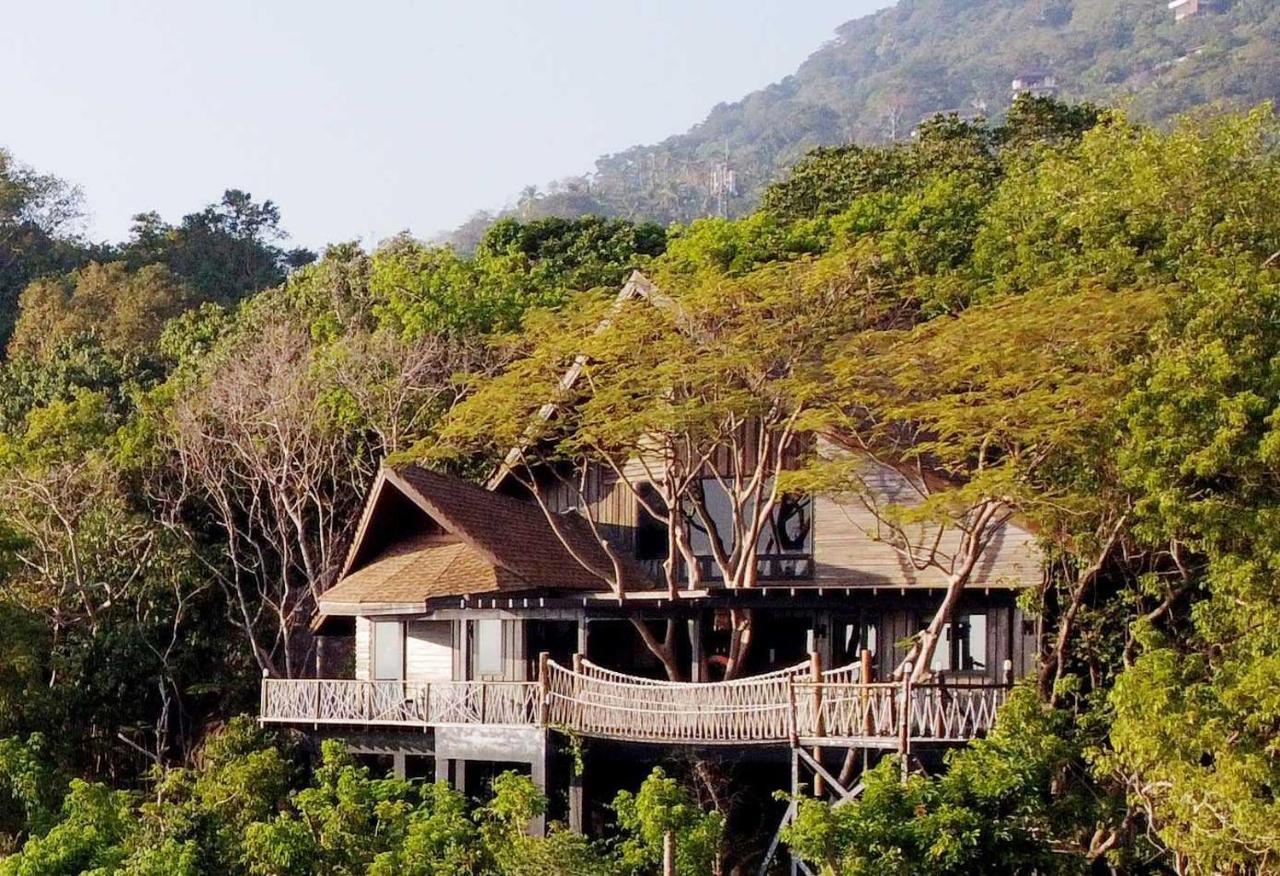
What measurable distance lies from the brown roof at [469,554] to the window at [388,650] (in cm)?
115

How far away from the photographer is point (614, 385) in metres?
24.9

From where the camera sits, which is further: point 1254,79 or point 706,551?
point 1254,79

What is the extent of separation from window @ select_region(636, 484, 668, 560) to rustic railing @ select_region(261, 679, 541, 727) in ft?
15.3

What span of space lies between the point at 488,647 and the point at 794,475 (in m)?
5.85

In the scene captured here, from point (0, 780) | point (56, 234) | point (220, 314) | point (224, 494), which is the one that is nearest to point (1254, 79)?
point (56, 234)

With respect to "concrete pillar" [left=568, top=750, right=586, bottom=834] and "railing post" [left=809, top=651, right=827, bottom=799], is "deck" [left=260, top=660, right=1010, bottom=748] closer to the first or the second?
"railing post" [left=809, top=651, right=827, bottom=799]

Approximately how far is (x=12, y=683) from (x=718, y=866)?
1398cm

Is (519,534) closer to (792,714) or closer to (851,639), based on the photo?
(851,639)

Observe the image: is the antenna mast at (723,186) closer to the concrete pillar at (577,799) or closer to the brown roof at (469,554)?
the brown roof at (469,554)

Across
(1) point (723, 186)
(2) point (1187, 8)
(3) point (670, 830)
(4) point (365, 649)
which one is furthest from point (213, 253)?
(2) point (1187, 8)

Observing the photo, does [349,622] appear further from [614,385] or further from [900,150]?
[900,150]

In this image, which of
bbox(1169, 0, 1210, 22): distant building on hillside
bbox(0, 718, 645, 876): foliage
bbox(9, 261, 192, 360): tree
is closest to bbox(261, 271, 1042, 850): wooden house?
bbox(0, 718, 645, 876): foliage

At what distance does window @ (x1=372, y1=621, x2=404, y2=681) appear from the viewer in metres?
27.9

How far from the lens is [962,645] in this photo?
82.4 feet
